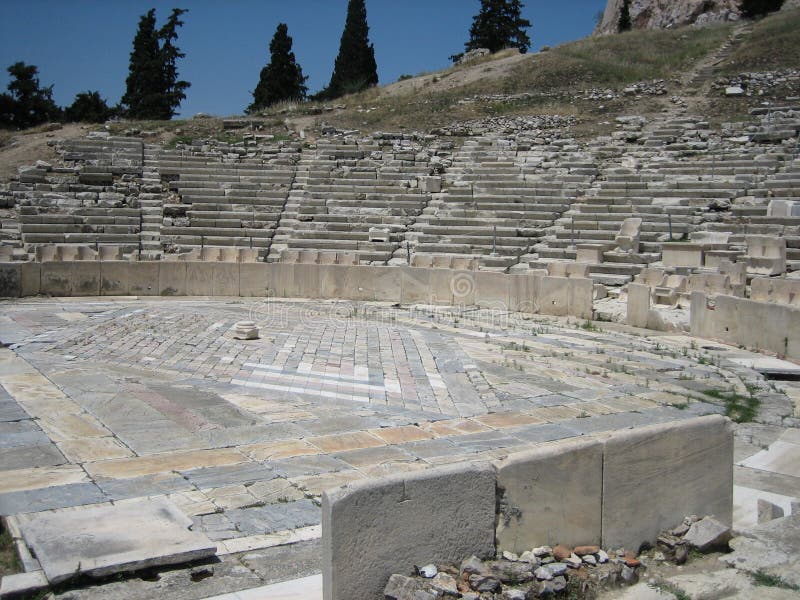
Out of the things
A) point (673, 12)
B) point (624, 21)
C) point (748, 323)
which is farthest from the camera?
point (673, 12)

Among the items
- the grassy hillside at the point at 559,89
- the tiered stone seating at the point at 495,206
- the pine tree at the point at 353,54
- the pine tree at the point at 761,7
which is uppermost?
the pine tree at the point at 761,7

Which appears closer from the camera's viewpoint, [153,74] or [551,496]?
[551,496]

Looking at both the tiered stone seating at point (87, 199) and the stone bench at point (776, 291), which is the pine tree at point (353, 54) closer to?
the tiered stone seating at point (87, 199)

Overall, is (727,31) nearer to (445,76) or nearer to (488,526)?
(445,76)

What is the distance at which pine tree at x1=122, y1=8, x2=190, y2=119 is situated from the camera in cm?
4450

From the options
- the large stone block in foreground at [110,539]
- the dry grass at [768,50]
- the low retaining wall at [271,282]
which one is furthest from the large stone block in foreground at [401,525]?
the dry grass at [768,50]

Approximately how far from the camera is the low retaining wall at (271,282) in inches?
681

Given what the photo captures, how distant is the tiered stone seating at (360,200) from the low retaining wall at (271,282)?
68.0 inches

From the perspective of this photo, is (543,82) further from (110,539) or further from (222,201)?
(110,539)

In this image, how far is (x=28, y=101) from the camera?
45188mm

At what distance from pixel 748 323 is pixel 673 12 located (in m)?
52.6

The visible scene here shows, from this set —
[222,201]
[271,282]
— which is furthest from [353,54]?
[271,282]

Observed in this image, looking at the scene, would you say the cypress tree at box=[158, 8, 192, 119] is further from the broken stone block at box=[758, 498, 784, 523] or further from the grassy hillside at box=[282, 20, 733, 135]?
the broken stone block at box=[758, 498, 784, 523]

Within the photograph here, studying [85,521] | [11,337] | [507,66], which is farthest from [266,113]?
[85,521]
